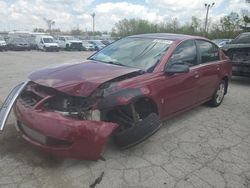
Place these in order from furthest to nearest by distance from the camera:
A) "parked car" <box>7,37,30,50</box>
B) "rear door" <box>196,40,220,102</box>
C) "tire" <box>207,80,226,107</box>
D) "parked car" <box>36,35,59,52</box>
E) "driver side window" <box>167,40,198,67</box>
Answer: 1. "parked car" <box>36,35,59,52</box>
2. "parked car" <box>7,37,30,50</box>
3. "tire" <box>207,80,226,107</box>
4. "rear door" <box>196,40,220,102</box>
5. "driver side window" <box>167,40,198,67</box>

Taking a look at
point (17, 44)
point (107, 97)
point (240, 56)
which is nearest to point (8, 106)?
point (107, 97)

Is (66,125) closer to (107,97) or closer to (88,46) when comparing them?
Answer: (107,97)

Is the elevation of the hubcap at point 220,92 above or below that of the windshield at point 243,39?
below

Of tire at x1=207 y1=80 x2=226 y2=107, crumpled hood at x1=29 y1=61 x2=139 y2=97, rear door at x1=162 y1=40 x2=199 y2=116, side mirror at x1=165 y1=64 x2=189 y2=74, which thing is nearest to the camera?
crumpled hood at x1=29 y1=61 x2=139 y2=97

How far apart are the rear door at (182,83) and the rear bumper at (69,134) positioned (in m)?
1.39

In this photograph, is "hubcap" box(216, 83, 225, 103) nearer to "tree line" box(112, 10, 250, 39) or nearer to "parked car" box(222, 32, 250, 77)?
"parked car" box(222, 32, 250, 77)

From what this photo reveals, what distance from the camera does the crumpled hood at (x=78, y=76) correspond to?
129 inches

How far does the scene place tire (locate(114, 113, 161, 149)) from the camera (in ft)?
11.3

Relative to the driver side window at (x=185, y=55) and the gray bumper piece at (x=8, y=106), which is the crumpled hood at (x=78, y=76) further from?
the driver side window at (x=185, y=55)

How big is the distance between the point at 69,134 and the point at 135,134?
0.85 metres

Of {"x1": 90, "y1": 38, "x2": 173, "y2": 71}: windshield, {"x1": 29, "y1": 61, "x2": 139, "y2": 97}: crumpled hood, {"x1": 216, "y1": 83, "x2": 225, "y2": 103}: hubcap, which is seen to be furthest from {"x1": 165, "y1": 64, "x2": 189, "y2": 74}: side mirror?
{"x1": 216, "y1": 83, "x2": 225, "y2": 103}: hubcap

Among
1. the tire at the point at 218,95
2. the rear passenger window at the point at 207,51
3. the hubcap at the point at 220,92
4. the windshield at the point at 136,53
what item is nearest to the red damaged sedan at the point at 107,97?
the windshield at the point at 136,53

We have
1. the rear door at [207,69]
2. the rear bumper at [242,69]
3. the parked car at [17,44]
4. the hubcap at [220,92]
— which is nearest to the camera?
the rear door at [207,69]

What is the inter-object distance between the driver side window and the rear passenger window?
283 millimetres
